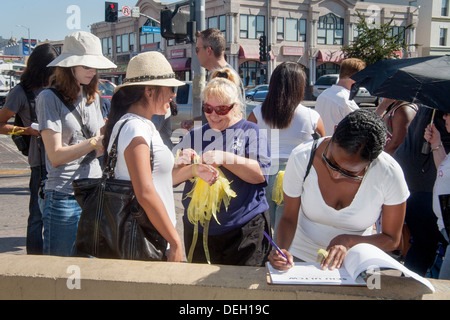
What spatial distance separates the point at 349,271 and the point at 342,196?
503 mm

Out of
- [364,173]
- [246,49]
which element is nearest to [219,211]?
[364,173]

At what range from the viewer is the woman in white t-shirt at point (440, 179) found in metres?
2.34

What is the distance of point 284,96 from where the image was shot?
3.61m

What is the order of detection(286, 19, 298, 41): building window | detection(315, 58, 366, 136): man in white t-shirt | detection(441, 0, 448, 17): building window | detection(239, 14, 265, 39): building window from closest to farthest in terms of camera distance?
detection(315, 58, 366, 136): man in white t-shirt < detection(239, 14, 265, 39): building window < detection(286, 19, 298, 41): building window < detection(441, 0, 448, 17): building window

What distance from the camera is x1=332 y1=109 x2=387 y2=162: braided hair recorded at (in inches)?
77.8

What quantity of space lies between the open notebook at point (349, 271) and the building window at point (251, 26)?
3677cm

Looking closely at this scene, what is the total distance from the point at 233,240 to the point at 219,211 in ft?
0.67

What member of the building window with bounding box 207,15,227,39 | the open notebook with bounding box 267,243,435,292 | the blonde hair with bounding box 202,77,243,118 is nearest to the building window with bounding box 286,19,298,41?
the building window with bounding box 207,15,227,39

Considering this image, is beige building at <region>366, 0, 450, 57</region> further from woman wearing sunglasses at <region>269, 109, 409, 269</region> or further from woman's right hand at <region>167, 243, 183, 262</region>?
woman's right hand at <region>167, 243, 183, 262</region>

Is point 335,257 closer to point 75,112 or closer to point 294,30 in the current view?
point 75,112

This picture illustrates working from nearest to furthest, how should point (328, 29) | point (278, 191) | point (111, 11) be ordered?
1. point (278, 191)
2. point (111, 11)
3. point (328, 29)

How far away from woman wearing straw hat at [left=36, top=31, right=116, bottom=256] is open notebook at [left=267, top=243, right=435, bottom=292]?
1369 mm

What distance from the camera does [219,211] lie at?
8.67ft

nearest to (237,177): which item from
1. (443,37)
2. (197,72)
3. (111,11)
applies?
(197,72)
